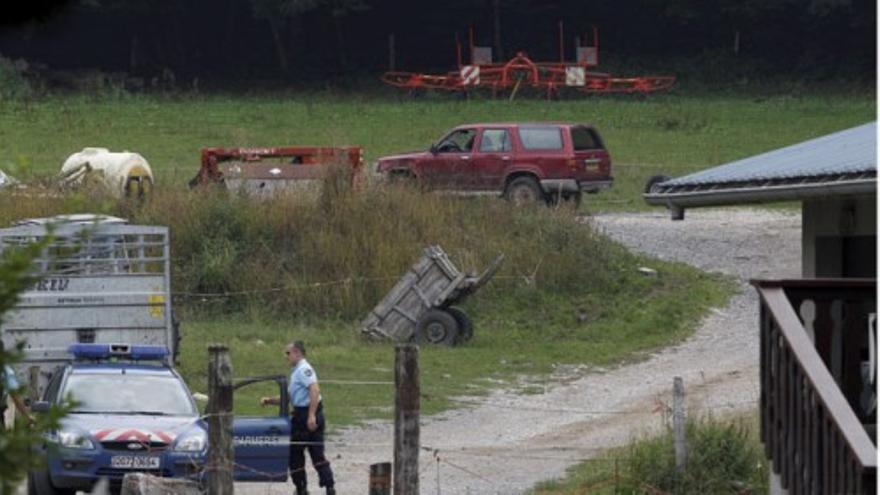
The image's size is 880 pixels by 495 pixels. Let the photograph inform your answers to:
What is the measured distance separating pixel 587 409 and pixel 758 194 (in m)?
10.5

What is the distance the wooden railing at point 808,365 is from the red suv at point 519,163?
26005 millimetres

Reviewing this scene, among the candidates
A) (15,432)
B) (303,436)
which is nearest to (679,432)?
(303,436)

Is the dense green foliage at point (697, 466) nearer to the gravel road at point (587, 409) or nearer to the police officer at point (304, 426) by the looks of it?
the gravel road at point (587, 409)

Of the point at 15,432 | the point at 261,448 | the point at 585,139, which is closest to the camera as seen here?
the point at 15,432

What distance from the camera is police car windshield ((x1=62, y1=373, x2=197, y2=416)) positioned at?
19.3 meters

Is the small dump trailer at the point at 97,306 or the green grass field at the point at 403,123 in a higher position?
the green grass field at the point at 403,123

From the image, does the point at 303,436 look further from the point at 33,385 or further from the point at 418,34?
the point at 418,34

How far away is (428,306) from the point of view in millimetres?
30922

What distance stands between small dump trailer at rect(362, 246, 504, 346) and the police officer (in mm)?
11787

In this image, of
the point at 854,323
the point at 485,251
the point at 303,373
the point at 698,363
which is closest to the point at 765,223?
the point at 485,251

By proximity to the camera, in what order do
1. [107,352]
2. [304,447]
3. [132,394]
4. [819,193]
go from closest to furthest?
[819,193] → [304,447] → [132,394] → [107,352]

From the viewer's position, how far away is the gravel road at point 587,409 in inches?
832

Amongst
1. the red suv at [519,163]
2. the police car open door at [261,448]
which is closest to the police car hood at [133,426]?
the police car open door at [261,448]

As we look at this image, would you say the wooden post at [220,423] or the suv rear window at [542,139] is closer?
the wooden post at [220,423]
